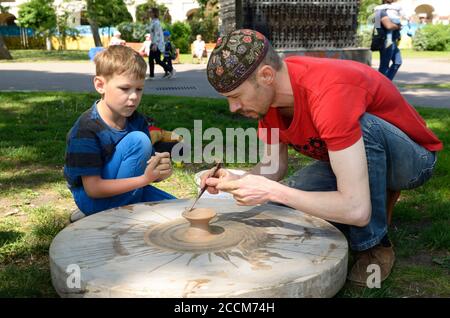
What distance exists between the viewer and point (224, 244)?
200 centimetres

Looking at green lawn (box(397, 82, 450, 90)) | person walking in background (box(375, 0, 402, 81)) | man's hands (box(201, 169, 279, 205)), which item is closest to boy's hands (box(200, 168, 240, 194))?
man's hands (box(201, 169, 279, 205))

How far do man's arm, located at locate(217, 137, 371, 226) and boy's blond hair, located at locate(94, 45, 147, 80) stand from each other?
91 cm

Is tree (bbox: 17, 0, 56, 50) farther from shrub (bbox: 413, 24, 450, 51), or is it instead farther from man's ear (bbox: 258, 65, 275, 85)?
man's ear (bbox: 258, 65, 275, 85)

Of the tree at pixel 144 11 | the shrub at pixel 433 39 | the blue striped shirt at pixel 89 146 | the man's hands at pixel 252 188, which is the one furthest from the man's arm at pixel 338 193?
the tree at pixel 144 11

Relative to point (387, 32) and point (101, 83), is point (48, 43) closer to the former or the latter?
point (387, 32)

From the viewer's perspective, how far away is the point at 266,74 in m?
1.91

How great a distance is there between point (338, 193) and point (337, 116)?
0.93ft

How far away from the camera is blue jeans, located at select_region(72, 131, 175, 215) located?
258cm

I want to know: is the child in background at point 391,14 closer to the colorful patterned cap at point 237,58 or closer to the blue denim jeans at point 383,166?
the blue denim jeans at point 383,166

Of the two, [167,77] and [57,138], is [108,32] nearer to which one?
[167,77]

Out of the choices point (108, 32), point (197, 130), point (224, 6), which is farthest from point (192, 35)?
point (197, 130)

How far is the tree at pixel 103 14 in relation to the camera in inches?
884

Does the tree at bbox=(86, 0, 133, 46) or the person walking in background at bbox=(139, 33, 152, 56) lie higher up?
the tree at bbox=(86, 0, 133, 46)

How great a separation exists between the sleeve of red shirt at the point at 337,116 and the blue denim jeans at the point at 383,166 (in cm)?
22
